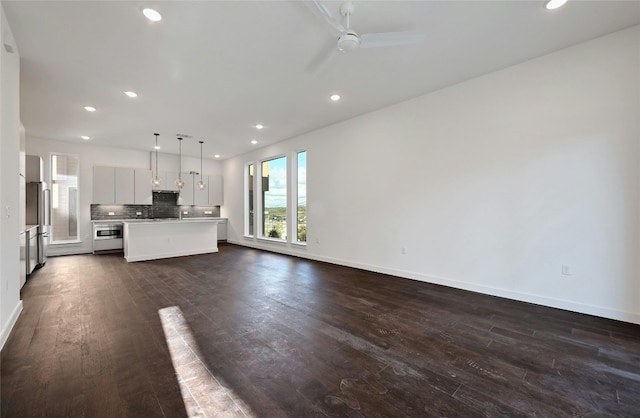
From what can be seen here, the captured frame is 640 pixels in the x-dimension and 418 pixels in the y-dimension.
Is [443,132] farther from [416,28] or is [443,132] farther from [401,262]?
[401,262]

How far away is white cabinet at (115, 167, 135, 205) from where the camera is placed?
758cm

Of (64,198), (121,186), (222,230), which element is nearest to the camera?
(64,198)

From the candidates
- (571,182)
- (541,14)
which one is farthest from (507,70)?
(571,182)

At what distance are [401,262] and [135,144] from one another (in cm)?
755

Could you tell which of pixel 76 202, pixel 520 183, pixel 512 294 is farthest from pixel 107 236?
pixel 520 183

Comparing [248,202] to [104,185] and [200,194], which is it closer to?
[200,194]

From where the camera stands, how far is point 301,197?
671 cm

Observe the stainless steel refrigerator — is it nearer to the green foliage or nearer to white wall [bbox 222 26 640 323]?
the green foliage

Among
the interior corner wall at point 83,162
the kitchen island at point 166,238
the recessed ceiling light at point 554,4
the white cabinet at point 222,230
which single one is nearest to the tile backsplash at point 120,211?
the interior corner wall at point 83,162

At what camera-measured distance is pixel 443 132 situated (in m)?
4.14

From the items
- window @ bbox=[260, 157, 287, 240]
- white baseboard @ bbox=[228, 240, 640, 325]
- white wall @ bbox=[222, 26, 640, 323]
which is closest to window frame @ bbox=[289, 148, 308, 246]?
window @ bbox=[260, 157, 287, 240]

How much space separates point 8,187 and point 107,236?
5.68 m

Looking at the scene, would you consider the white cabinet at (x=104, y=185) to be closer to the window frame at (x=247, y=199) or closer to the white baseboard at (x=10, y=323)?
the window frame at (x=247, y=199)

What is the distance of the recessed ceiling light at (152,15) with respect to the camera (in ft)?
7.98
